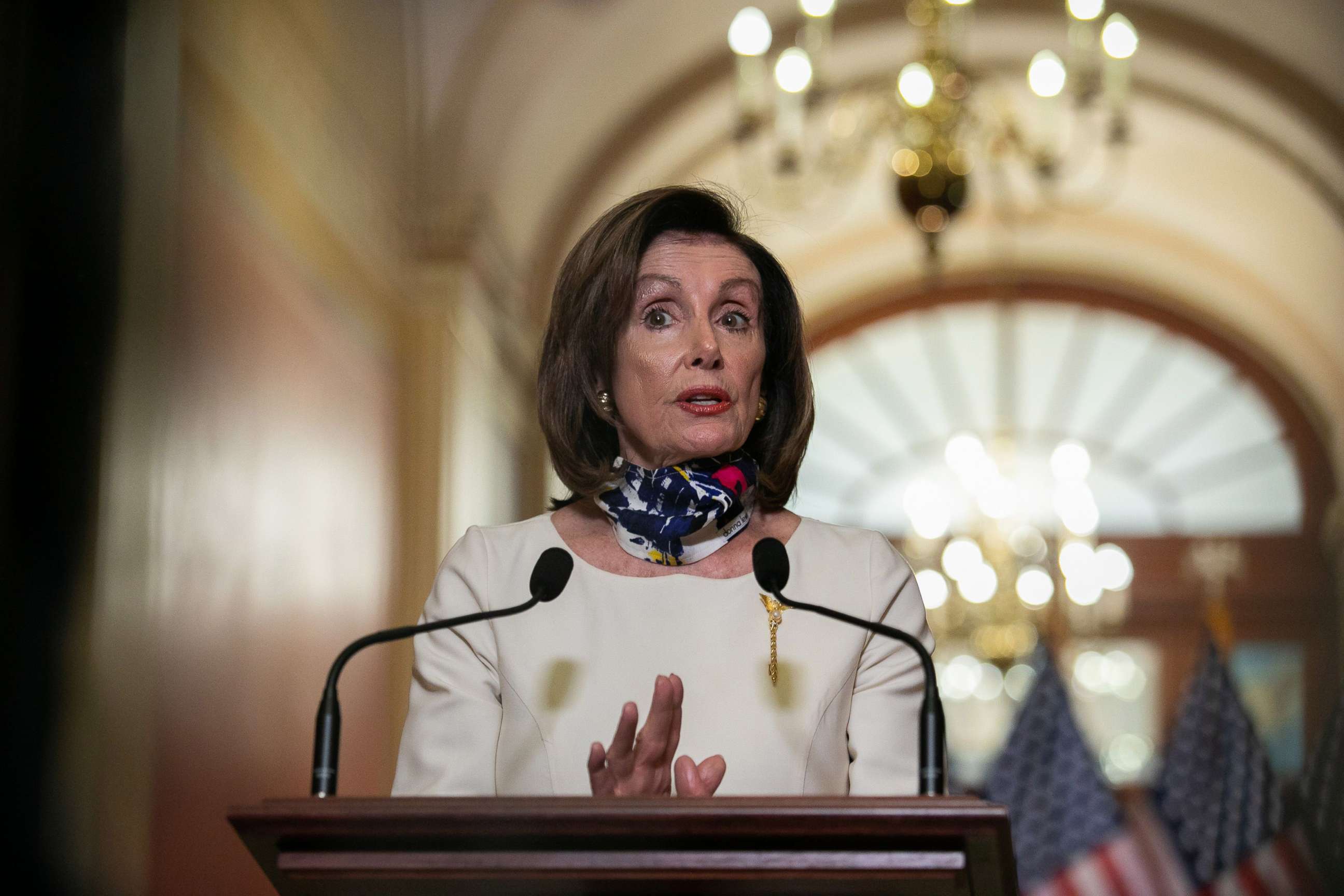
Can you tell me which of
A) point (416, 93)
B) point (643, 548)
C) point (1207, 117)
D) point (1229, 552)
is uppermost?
point (1207, 117)

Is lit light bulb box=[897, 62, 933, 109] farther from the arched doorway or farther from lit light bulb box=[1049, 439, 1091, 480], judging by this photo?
the arched doorway

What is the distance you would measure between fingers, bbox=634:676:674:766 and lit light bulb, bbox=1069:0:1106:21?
13.3ft

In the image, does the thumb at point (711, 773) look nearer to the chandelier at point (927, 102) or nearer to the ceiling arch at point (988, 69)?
the chandelier at point (927, 102)

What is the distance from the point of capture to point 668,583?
6.61 ft

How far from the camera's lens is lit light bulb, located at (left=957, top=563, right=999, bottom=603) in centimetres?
823

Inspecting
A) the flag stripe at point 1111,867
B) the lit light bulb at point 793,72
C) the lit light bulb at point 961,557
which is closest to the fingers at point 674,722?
the flag stripe at point 1111,867

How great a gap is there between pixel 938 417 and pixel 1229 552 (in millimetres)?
2391

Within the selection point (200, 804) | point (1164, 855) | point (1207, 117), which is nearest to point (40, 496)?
point (200, 804)

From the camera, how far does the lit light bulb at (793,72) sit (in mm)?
5527

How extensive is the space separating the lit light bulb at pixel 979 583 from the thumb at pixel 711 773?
260 inches

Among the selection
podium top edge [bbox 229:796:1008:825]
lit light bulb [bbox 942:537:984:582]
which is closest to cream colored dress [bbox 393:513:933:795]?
podium top edge [bbox 229:796:1008:825]

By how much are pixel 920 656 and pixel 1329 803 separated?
237cm

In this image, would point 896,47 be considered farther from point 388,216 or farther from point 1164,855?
point 1164,855

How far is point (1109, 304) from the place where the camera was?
11.2 meters
